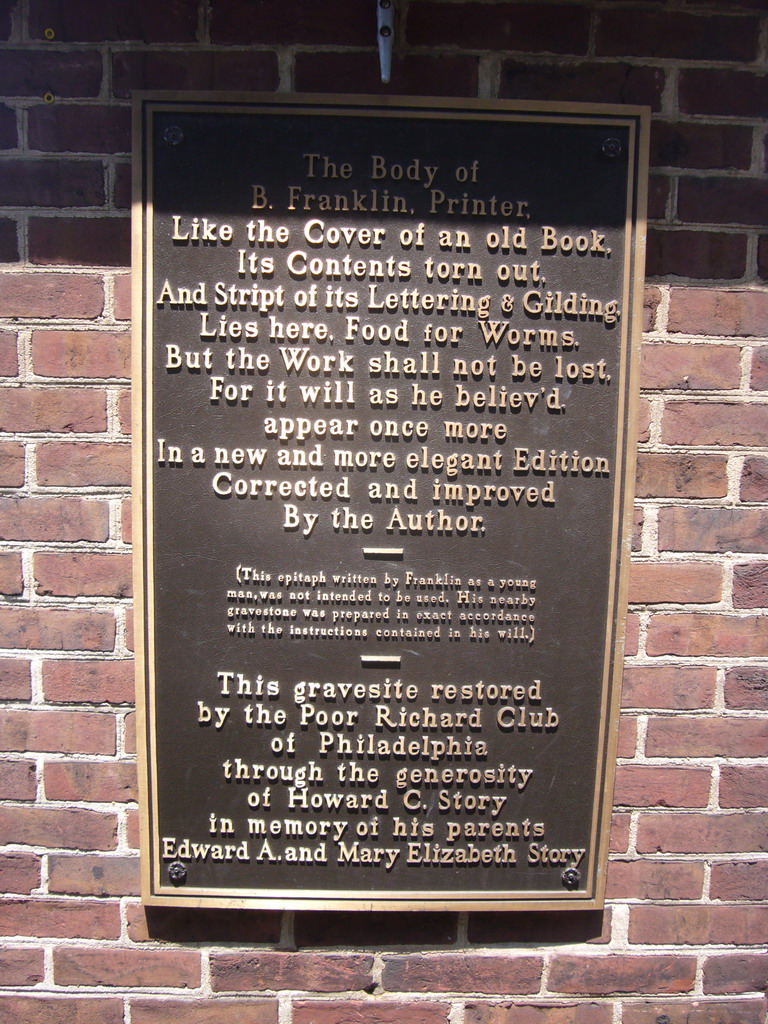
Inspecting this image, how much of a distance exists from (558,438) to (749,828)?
118 centimetres

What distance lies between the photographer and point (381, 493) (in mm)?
1842

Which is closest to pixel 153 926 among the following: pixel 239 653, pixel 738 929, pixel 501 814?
pixel 239 653

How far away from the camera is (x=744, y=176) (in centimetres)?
189

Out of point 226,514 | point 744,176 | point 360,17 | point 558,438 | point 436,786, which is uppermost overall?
point 360,17

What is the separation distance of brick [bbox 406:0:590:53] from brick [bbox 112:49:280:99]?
0.23 metres

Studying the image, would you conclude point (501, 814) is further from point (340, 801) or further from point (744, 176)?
point (744, 176)

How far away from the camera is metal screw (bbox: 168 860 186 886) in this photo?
1.90 metres

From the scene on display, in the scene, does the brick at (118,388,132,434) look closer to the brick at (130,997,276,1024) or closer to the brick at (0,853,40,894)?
the brick at (0,853,40,894)

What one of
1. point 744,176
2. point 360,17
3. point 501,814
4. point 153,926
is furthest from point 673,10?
point 153,926

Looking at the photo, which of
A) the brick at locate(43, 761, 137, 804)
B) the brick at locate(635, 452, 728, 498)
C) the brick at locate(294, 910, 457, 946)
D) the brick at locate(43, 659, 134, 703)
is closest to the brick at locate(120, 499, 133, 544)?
the brick at locate(43, 659, 134, 703)

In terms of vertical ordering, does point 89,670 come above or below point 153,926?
above

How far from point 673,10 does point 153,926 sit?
8.87ft

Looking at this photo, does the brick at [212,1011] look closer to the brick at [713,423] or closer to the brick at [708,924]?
the brick at [708,924]

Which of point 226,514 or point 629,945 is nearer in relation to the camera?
point 226,514
